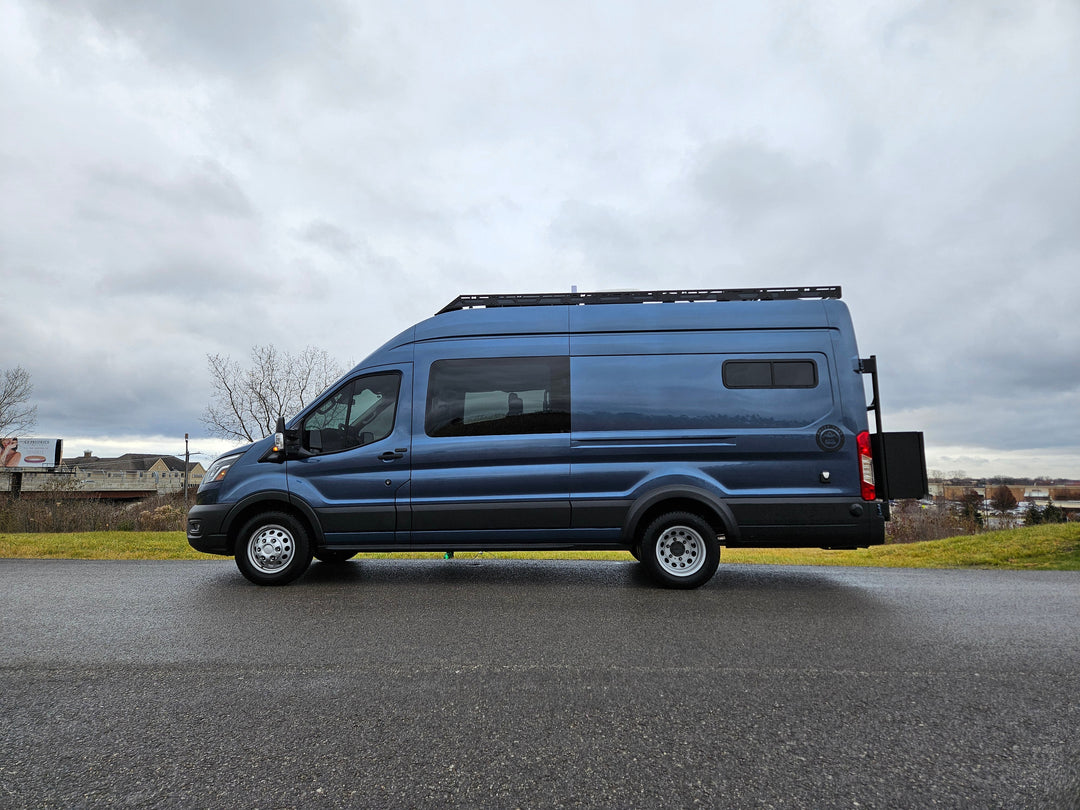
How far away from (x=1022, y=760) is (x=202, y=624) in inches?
190

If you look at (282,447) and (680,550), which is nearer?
(680,550)

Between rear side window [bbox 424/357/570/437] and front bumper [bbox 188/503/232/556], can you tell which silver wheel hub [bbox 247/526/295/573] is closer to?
front bumper [bbox 188/503/232/556]

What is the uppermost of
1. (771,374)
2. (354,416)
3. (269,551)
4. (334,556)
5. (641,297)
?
(641,297)

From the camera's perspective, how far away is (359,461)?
6301mm

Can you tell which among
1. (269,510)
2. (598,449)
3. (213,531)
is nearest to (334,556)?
(269,510)

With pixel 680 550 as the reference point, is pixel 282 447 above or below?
above

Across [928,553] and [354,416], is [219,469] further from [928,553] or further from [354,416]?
[928,553]

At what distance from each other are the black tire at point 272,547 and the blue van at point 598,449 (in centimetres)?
2

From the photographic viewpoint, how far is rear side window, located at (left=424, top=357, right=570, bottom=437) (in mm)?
6250

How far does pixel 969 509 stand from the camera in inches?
1486

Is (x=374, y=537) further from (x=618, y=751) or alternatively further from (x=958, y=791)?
(x=958, y=791)

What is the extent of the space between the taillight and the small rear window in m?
0.69

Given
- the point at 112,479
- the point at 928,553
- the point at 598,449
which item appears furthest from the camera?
the point at 112,479

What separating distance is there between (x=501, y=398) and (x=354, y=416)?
158cm
